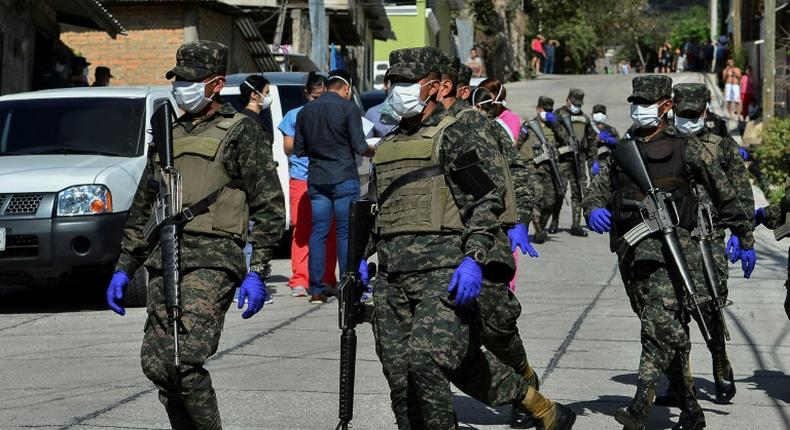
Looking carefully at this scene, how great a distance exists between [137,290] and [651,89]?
5298 mm

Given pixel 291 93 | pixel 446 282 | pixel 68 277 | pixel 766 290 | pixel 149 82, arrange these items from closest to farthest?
1. pixel 446 282
2. pixel 68 277
3. pixel 766 290
4. pixel 291 93
5. pixel 149 82

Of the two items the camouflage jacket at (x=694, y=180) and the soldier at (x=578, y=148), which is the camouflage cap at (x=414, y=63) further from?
the soldier at (x=578, y=148)

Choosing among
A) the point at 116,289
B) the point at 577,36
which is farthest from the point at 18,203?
the point at 577,36

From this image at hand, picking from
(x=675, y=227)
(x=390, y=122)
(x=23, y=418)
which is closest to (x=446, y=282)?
(x=390, y=122)

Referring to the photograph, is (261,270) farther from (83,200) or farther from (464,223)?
(83,200)

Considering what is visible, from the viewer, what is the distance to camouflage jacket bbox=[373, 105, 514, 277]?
5645 millimetres

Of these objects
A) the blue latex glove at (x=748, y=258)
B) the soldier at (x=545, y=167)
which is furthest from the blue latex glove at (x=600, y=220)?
the soldier at (x=545, y=167)

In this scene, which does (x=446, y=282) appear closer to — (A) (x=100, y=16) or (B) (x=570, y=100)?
(B) (x=570, y=100)

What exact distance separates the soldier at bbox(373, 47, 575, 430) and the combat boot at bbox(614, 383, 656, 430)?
0.90m

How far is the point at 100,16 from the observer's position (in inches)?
760

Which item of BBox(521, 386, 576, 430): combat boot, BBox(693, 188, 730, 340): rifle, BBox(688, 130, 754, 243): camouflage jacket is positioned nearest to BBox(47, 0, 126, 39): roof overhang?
BBox(688, 130, 754, 243): camouflage jacket

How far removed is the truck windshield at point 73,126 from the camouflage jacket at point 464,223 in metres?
5.93

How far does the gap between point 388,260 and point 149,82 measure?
851 inches

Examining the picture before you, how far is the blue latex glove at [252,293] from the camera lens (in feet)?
18.6
